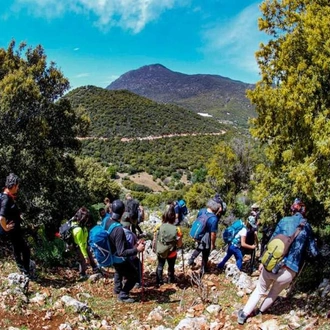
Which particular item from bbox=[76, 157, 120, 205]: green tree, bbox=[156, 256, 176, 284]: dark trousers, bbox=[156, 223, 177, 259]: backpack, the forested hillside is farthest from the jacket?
the forested hillside

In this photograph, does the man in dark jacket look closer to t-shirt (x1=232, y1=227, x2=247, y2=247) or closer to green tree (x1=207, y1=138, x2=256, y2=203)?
t-shirt (x1=232, y1=227, x2=247, y2=247)

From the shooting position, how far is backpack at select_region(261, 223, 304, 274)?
14.8ft

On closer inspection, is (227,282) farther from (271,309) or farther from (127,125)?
(127,125)

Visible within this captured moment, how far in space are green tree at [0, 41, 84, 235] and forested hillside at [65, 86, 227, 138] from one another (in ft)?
152

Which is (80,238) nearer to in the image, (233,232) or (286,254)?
(233,232)

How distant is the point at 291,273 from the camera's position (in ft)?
15.2

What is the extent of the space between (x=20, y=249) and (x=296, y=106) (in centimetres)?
551

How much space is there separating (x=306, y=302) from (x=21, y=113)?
10.1 meters

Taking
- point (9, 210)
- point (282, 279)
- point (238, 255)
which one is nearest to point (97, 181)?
point (238, 255)

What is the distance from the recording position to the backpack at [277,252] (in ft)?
14.8

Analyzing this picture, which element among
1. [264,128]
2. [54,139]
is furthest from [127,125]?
[264,128]

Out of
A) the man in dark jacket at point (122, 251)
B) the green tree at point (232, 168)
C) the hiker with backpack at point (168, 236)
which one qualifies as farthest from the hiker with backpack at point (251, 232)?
the green tree at point (232, 168)

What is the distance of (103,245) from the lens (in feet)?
18.4

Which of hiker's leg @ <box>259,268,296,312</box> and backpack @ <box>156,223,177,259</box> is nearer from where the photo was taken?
hiker's leg @ <box>259,268,296,312</box>
